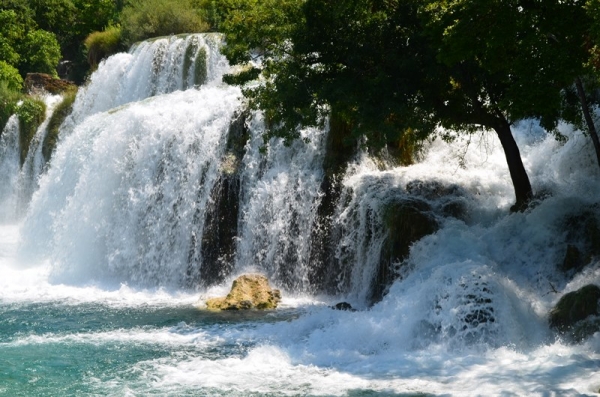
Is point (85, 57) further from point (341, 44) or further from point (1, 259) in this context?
point (341, 44)

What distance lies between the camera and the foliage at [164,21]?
2958cm

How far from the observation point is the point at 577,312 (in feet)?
34.4

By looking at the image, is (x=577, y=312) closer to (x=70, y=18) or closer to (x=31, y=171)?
(x=31, y=171)

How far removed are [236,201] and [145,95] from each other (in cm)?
965

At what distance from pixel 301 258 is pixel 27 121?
1391 cm

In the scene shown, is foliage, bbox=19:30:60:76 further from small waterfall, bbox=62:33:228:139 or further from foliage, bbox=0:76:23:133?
small waterfall, bbox=62:33:228:139

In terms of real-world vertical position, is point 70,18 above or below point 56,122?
above

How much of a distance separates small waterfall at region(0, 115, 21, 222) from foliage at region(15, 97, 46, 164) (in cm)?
16

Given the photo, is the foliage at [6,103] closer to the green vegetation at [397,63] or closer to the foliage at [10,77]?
the foliage at [10,77]

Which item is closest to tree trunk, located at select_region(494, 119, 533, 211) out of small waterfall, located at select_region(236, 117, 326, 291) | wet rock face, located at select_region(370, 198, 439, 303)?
wet rock face, located at select_region(370, 198, 439, 303)

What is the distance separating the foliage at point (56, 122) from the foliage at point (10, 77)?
13.8ft

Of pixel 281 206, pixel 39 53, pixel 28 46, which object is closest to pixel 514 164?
pixel 281 206

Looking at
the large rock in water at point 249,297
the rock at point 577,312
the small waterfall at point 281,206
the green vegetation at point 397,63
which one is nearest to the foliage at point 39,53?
the small waterfall at point 281,206

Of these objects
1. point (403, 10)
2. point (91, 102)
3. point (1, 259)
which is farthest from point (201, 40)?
point (403, 10)
